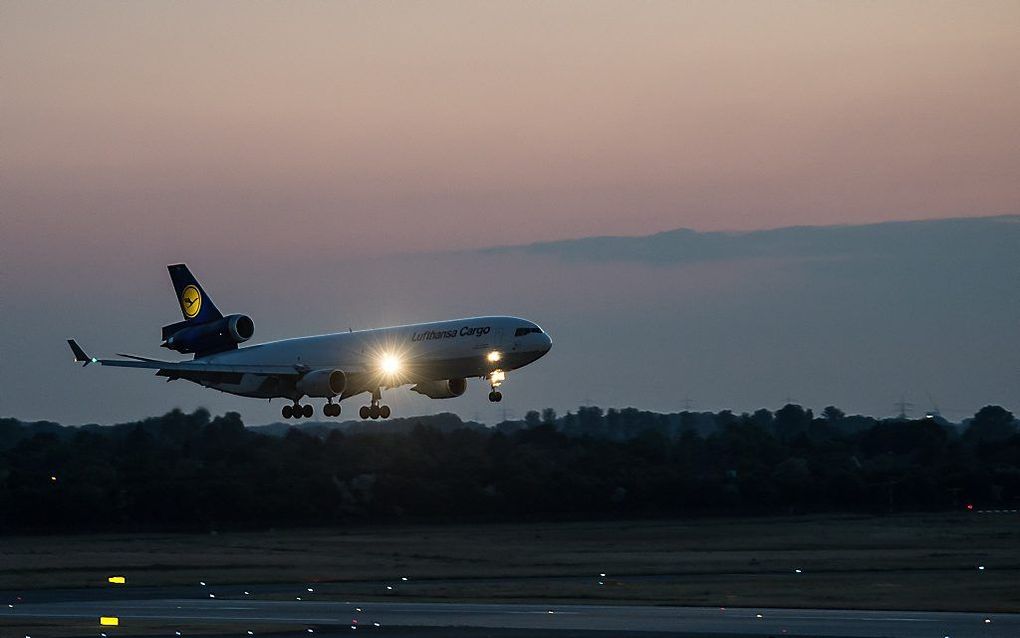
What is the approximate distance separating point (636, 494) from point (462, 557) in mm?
34868

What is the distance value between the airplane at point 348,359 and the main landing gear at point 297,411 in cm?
5

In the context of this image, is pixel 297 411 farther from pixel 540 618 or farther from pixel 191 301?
pixel 540 618

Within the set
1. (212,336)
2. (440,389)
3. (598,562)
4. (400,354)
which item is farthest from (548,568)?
(212,336)

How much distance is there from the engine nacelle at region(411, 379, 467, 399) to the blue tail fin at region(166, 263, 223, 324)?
636 inches

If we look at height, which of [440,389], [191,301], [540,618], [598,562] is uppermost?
[191,301]

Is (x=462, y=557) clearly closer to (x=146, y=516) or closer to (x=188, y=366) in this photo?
(x=188, y=366)

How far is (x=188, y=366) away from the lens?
270 ft

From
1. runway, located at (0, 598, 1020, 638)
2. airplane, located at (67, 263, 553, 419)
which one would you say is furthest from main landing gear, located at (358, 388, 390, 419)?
runway, located at (0, 598, 1020, 638)

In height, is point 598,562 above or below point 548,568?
above

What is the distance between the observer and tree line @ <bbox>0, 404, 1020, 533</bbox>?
10638 centimetres

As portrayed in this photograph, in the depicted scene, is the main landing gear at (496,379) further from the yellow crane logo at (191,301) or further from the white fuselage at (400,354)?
the yellow crane logo at (191,301)

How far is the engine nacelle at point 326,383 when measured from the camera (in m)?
78.4

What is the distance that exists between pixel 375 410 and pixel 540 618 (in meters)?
29.1

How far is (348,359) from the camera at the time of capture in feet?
259
